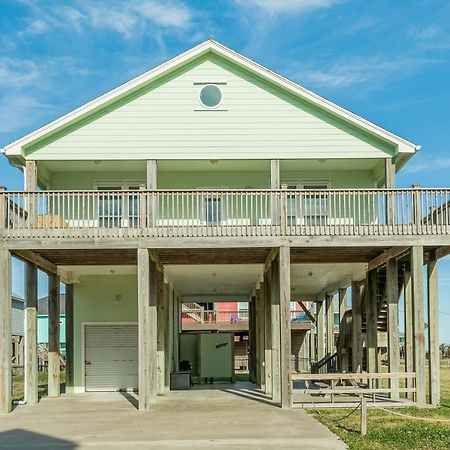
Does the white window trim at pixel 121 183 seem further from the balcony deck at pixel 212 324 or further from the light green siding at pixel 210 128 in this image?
the balcony deck at pixel 212 324

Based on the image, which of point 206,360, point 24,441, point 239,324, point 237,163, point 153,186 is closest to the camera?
point 24,441

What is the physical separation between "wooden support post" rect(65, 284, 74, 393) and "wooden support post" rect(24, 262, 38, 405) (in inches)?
150

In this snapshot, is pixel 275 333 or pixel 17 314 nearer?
pixel 275 333

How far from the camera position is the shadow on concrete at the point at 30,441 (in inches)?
557

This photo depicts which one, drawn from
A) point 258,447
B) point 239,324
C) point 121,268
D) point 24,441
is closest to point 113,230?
point 121,268

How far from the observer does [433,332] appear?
67.6 feet

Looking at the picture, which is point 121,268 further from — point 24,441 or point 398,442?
point 398,442

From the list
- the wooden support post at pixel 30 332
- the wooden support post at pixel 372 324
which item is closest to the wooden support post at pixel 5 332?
the wooden support post at pixel 30 332

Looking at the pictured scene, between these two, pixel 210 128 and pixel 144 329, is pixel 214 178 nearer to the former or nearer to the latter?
pixel 210 128

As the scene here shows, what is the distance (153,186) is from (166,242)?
2343mm

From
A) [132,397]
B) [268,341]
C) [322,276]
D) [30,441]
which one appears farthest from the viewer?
[322,276]

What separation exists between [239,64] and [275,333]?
7.79 metres

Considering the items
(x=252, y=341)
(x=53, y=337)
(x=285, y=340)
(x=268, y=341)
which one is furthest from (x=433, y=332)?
(x=252, y=341)

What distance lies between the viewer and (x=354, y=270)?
2636 cm
